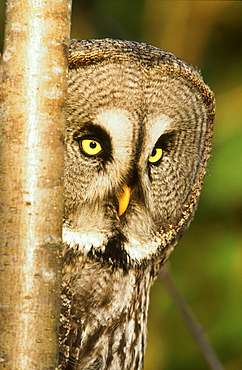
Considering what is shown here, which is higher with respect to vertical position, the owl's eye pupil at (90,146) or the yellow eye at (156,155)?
the yellow eye at (156,155)

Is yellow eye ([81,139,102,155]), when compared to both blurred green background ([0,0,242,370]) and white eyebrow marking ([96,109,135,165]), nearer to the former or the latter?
white eyebrow marking ([96,109,135,165])

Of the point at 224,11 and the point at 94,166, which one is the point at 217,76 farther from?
the point at 94,166

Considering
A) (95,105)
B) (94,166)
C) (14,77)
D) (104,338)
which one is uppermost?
(95,105)

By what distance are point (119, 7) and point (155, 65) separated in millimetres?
4433

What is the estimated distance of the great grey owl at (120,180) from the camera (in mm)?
2090

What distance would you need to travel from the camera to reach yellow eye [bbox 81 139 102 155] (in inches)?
81.6

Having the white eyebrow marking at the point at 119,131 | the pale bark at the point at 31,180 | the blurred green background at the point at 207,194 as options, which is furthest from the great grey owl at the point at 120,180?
the blurred green background at the point at 207,194

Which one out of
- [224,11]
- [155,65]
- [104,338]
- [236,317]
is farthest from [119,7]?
[104,338]

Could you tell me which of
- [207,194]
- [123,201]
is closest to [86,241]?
[123,201]

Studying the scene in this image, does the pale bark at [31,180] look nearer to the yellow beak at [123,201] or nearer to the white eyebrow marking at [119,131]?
the white eyebrow marking at [119,131]

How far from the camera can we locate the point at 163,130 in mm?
2250

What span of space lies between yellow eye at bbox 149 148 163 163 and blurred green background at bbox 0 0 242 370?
102 inches

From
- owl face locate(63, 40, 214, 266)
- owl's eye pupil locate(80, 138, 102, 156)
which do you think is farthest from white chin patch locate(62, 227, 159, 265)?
owl's eye pupil locate(80, 138, 102, 156)

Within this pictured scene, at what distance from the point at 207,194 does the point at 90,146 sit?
3557mm
